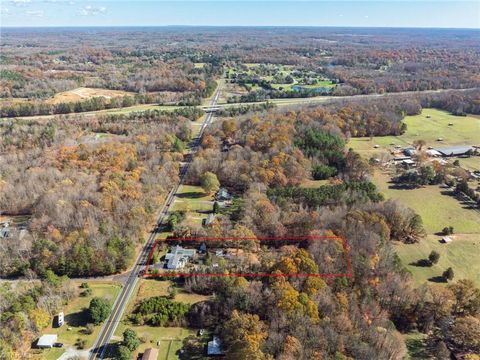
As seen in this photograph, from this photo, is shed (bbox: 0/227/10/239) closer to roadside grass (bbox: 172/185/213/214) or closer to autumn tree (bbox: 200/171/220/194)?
roadside grass (bbox: 172/185/213/214)

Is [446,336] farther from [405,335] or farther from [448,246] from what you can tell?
[448,246]

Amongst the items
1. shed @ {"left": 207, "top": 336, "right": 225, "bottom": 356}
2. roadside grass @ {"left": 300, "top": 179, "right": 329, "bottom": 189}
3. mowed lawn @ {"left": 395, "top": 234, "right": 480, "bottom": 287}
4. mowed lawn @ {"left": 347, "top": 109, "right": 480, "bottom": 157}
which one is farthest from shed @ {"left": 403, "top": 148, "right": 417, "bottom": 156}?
shed @ {"left": 207, "top": 336, "right": 225, "bottom": 356}

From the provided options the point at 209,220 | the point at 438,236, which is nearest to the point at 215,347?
the point at 209,220

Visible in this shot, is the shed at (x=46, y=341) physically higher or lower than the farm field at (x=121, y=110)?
lower

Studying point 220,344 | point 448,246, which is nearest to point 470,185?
point 448,246

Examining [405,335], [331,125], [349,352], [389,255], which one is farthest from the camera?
[331,125]

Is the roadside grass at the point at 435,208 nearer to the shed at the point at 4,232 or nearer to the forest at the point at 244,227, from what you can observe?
the forest at the point at 244,227

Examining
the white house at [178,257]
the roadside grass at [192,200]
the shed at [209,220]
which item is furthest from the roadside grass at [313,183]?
the white house at [178,257]
